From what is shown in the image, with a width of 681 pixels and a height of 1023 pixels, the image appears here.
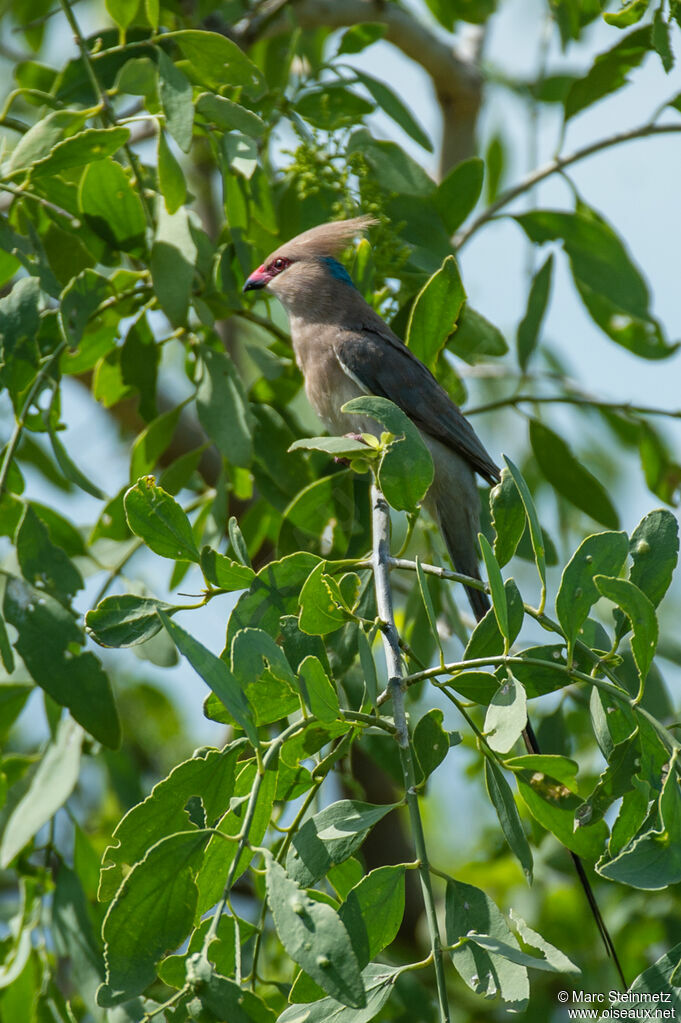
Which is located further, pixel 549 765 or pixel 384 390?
pixel 384 390

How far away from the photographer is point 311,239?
11.4 feet

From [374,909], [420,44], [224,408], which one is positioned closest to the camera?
[374,909]

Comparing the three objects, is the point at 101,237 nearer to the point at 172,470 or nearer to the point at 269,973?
the point at 172,470

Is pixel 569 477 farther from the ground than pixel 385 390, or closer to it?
closer to it

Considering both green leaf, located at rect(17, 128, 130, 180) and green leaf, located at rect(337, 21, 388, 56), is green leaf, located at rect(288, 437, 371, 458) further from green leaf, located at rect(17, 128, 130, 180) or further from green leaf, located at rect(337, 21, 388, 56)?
green leaf, located at rect(337, 21, 388, 56)

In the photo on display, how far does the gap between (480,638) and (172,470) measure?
135cm

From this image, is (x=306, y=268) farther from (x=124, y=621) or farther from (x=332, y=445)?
(x=124, y=621)

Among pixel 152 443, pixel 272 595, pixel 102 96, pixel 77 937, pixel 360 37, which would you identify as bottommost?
pixel 77 937

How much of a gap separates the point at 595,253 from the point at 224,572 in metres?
1.90

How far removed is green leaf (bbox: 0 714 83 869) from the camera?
273 cm

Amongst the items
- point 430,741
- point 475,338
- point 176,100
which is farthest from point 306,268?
point 430,741

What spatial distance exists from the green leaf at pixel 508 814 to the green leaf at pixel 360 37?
7.39 ft

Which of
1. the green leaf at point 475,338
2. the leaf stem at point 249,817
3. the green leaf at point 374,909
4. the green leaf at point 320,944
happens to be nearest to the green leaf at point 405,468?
the leaf stem at point 249,817

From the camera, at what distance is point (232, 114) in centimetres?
250
